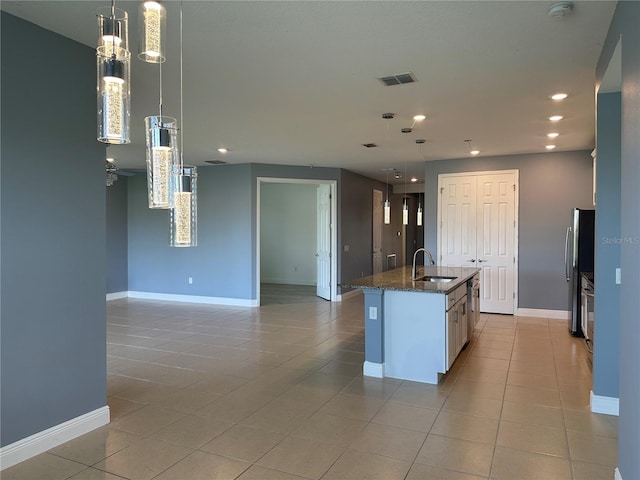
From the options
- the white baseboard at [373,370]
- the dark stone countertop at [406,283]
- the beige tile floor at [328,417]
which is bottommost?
the beige tile floor at [328,417]

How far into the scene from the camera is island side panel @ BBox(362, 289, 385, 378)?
13.5ft

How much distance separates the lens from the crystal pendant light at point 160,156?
1.50 metres

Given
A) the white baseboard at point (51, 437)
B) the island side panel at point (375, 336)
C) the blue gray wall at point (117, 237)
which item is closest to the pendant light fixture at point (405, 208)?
the island side panel at point (375, 336)

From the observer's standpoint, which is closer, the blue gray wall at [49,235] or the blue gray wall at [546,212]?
the blue gray wall at [49,235]

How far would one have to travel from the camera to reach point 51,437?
2.72 meters

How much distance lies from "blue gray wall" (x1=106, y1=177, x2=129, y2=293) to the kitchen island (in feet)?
21.6

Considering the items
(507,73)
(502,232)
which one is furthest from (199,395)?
(502,232)

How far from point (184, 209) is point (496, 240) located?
6445 millimetres

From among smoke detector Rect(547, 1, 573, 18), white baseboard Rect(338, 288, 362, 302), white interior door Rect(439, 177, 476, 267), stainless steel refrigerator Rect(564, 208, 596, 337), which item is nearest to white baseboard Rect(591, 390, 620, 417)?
stainless steel refrigerator Rect(564, 208, 596, 337)

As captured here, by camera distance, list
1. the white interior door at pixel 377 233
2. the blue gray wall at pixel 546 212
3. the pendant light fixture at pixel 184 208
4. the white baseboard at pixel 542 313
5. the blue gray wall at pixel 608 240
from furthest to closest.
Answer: the white interior door at pixel 377 233, the white baseboard at pixel 542 313, the blue gray wall at pixel 546 212, the blue gray wall at pixel 608 240, the pendant light fixture at pixel 184 208

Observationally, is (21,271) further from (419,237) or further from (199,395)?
(419,237)

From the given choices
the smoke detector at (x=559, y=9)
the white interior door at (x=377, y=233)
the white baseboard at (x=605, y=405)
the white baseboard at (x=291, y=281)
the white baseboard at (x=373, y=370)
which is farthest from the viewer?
the white baseboard at (x=291, y=281)

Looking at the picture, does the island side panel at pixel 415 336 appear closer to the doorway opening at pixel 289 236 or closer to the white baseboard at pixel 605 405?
the white baseboard at pixel 605 405

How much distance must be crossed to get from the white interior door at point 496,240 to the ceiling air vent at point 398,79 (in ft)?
13.5
